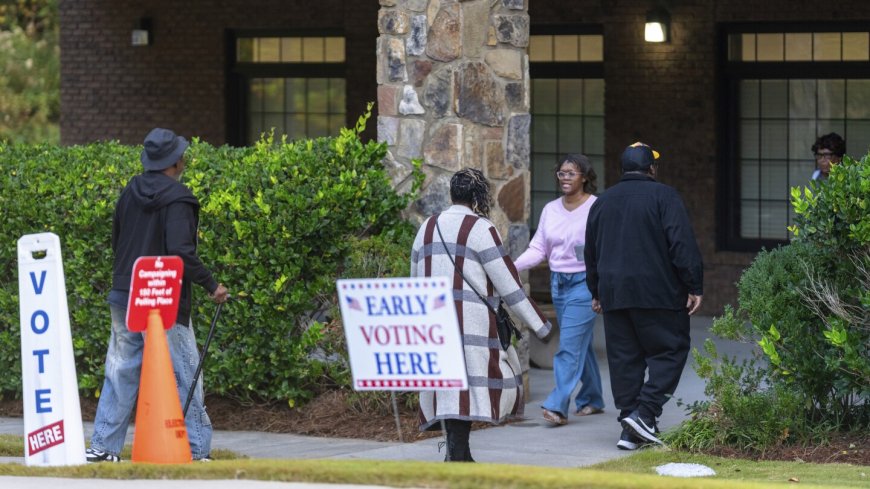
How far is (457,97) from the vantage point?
392 inches

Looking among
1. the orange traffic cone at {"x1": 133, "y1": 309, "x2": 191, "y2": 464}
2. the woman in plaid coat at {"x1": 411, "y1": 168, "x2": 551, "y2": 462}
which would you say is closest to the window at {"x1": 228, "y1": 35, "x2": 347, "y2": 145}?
the woman in plaid coat at {"x1": 411, "y1": 168, "x2": 551, "y2": 462}

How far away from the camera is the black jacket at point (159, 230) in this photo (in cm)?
772

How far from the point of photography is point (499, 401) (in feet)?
25.0

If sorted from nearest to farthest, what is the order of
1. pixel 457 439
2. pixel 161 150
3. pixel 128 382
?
pixel 457 439 < pixel 161 150 < pixel 128 382

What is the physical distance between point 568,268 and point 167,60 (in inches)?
394

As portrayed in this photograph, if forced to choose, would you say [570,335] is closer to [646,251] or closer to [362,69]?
[646,251]

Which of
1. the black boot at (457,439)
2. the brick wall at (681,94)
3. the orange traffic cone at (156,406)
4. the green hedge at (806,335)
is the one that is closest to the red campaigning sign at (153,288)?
the orange traffic cone at (156,406)

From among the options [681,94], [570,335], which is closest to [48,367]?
[570,335]

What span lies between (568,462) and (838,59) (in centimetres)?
804

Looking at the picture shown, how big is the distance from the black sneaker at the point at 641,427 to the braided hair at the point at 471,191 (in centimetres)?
165

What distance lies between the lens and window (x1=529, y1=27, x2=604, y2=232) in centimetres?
1617

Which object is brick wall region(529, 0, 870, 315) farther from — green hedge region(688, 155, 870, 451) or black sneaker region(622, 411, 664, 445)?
black sneaker region(622, 411, 664, 445)

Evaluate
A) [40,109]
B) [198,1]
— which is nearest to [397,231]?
[198,1]

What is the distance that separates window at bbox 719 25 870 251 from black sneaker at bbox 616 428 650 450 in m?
6.92
